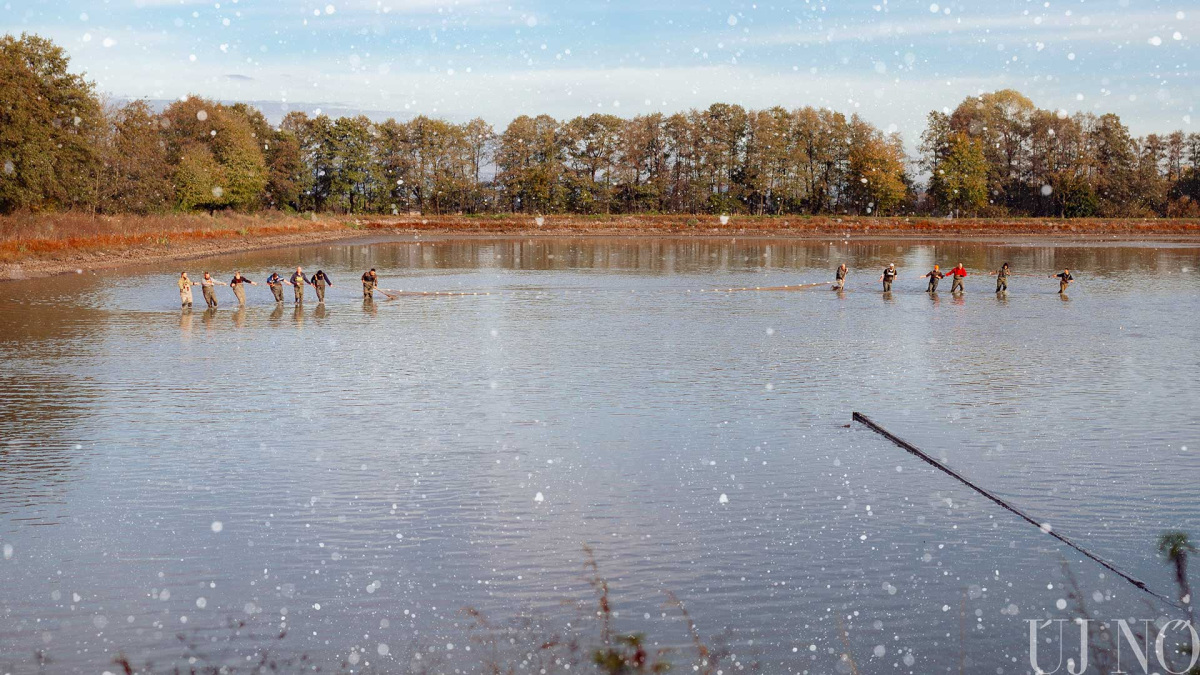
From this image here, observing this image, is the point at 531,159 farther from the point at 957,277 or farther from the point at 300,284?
the point at 300,284

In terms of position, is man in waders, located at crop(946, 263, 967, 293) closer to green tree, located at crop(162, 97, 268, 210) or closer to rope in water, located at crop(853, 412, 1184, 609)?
rope in water, located at crop(853, 412, 1184, 609)

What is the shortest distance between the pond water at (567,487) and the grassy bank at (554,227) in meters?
43.9

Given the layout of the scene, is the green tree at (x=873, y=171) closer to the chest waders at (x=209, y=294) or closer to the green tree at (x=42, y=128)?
the green tree at (x=42, y=128)

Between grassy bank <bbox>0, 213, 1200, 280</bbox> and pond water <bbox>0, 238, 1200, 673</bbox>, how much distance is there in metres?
43.9

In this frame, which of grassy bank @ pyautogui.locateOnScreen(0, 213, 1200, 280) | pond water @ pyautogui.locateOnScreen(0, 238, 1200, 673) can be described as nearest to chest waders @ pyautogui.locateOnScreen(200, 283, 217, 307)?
pond water @ pyautogui.locateOnScreen(0, 238, 1200, 673)

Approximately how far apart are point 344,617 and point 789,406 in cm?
1312

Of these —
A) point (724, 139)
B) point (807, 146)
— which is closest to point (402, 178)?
point (724, 139)

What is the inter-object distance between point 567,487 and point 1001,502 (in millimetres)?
6421

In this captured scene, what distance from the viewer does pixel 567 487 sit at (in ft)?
53.0

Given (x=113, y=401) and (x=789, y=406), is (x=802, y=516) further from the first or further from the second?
(x=113, y=401)

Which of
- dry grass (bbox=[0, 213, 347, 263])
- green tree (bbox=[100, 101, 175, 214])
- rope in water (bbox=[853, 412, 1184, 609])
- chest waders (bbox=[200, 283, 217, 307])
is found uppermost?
green tree (bbox=[100, 101, 175, 214])

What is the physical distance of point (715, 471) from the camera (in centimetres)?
1708

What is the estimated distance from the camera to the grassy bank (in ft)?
255

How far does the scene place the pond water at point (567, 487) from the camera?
11250mm
